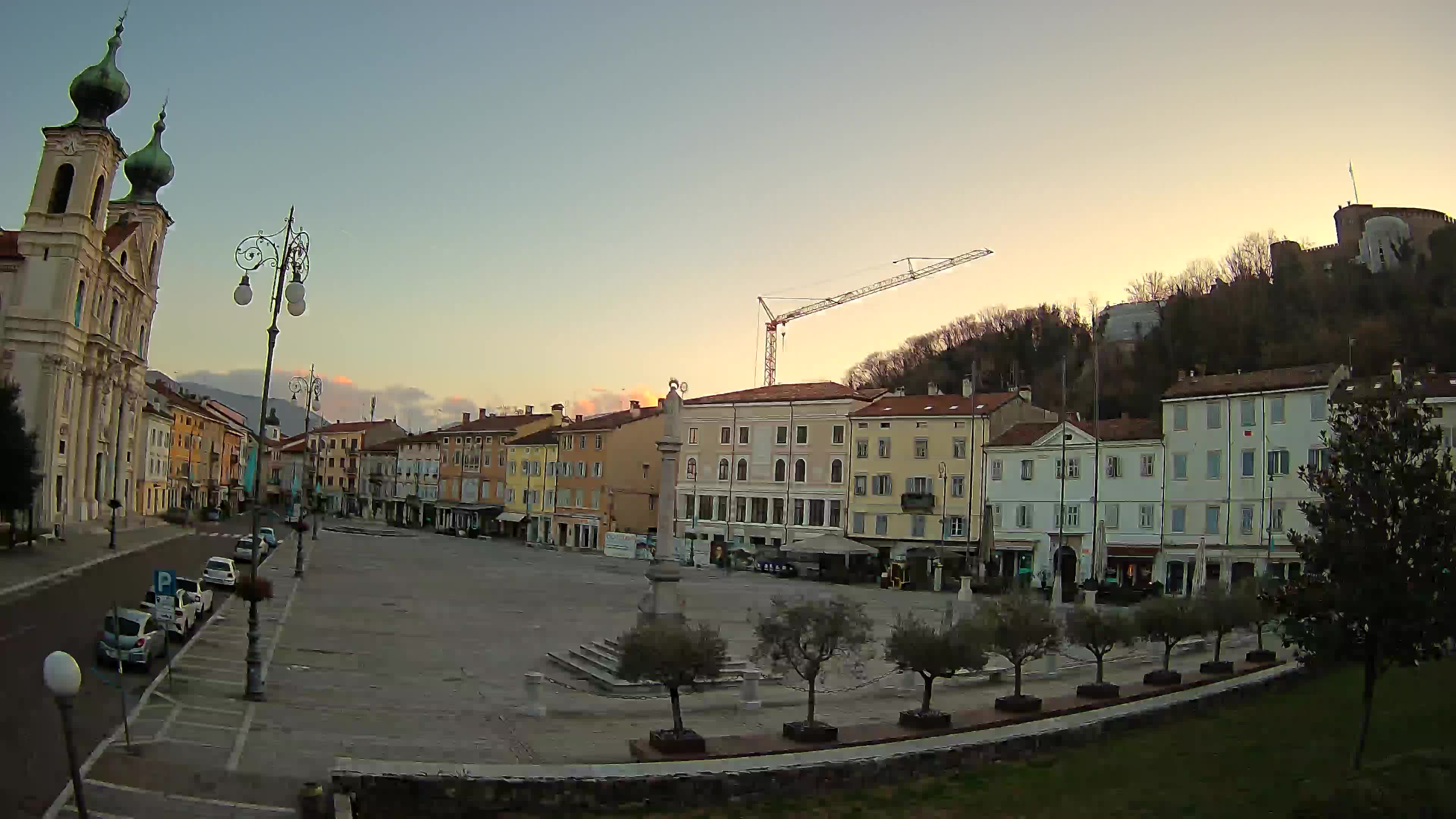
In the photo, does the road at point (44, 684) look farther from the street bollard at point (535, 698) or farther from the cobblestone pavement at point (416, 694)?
the street bollard at point (535, 698)

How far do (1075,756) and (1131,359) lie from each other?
8572 centimetres

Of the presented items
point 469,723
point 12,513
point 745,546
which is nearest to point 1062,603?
point 745,546

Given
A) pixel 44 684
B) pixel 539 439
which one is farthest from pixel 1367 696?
pixel 539 439

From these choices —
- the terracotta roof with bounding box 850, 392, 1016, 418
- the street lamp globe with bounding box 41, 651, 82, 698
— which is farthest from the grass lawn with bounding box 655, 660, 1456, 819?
the terracotta roof with bounding box 850, 392, 1016, 418

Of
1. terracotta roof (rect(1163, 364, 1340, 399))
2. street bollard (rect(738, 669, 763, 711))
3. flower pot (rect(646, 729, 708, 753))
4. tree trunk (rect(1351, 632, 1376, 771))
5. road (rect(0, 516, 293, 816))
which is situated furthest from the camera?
terracotta roof (rect(1163, 364, 1340, 399))

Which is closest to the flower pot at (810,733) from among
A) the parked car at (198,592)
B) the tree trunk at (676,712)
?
the tree trunk at (676,712)

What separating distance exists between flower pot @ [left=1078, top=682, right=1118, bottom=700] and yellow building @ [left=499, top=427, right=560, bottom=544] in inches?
2919

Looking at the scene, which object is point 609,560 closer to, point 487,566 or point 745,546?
point 745,546

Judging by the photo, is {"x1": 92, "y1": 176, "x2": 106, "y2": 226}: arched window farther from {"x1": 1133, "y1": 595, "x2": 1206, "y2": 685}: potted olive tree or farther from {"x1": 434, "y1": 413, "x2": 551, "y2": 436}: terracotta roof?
{"x1": 1133, "y1": 595, "x2": 1206, "y2": 685}: potted olive tree

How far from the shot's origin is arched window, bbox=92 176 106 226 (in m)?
62.5

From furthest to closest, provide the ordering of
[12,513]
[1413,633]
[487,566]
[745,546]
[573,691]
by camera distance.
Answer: [745,546] → [487,566] → [12,513] → [573,691] → [1413,633]

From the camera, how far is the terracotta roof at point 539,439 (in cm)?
9506

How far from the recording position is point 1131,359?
9594cm

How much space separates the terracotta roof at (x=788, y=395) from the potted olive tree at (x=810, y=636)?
52.8 meters
